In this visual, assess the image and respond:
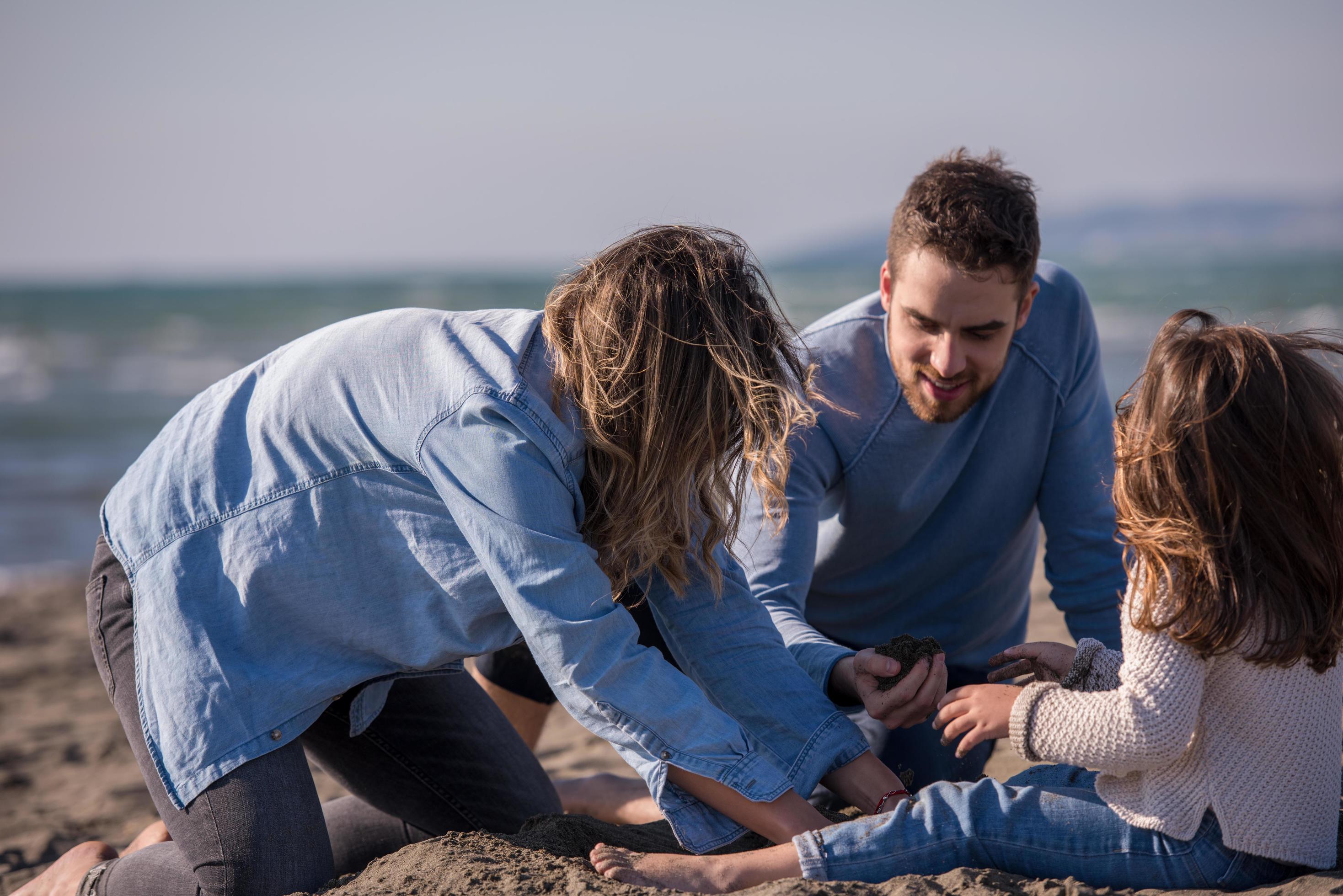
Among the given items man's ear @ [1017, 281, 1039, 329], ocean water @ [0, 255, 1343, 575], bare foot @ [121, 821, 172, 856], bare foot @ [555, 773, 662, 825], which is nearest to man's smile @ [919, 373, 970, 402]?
man's ear @ [1017, 281, 1039, 329]

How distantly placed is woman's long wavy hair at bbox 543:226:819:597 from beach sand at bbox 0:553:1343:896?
704 mm

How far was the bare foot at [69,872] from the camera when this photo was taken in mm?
2488

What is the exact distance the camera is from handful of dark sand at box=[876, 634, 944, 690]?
2.47m

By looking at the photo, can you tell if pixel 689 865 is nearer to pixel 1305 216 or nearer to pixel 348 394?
pixel 348 394

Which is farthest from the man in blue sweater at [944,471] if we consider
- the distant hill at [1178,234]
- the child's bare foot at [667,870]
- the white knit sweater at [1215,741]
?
the distant hill at [1178,234]

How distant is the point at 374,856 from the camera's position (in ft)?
9.07

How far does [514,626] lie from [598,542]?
289 mm

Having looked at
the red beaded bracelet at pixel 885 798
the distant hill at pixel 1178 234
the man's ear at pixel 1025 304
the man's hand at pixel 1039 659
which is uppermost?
the distant hill at pixel 1178 234

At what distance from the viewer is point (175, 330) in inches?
954

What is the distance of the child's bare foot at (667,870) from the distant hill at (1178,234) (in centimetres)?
4550

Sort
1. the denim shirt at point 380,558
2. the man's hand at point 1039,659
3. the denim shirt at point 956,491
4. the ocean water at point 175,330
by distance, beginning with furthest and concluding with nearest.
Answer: the ocean water at point 175,330
the denim shirt at point 956,491
the man's hand at point 1039,659
the denim shirt at point 380,558

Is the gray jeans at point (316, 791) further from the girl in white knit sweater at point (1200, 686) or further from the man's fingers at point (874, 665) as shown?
the man's fingers at point (874, 665)

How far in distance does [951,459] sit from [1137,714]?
53.0 inches

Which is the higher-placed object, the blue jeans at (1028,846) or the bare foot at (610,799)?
the blue jeans at (1028,846)
